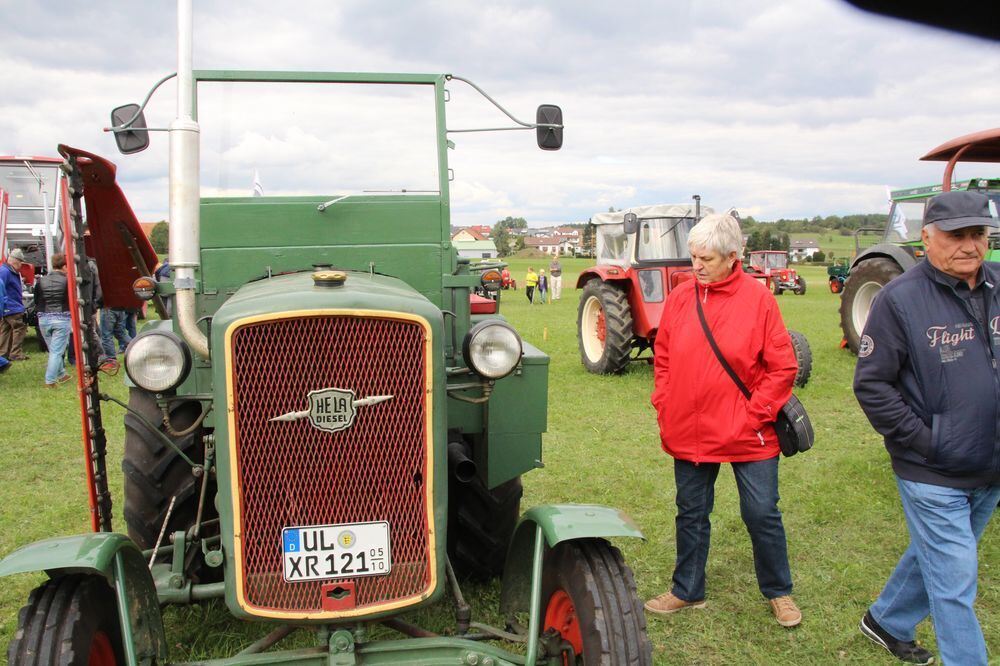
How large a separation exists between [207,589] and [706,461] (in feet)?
7.02

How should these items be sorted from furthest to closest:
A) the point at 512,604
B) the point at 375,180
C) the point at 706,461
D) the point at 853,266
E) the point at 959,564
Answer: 1. the point at 853,266
2. the point at 375,180
3. the point at 706,461
4. the point at 512,604
5. the point at 959,564

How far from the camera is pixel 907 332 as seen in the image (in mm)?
3010

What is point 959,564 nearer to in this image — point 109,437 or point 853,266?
point 109,437

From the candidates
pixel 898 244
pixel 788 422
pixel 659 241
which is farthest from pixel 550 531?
pixel 898 244

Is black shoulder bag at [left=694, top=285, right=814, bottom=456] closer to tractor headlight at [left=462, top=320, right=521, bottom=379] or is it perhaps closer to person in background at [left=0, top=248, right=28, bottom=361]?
tractor headlight at [left=462, top=320, right=521, bottom=379]

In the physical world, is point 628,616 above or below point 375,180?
below

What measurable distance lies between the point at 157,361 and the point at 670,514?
3547 millimetres

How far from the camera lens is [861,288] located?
36.9ft

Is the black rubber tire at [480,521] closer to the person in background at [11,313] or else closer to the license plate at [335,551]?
the license plate at [335,551]

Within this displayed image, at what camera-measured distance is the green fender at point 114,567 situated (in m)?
2.48

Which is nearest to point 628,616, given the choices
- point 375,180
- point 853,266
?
point 375,180

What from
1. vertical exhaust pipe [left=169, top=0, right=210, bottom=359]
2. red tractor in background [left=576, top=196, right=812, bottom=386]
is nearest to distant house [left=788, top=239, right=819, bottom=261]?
red tractor in background [left=576, top=196, right=812, bottom=386]

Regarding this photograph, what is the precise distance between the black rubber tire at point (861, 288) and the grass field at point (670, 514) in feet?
5.86

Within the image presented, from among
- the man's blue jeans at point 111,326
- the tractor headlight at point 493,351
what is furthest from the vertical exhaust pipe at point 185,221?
the man's blue jeans at point 111,326
